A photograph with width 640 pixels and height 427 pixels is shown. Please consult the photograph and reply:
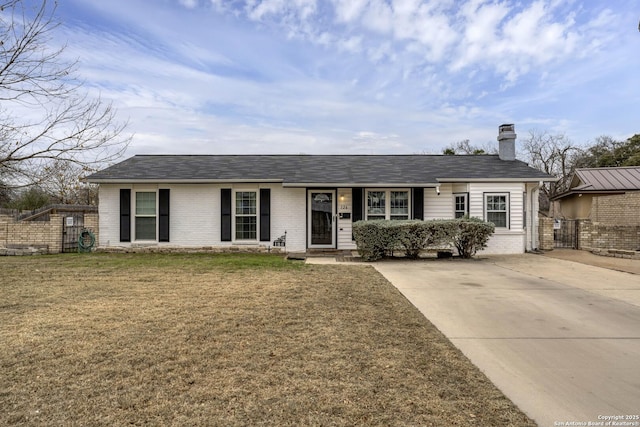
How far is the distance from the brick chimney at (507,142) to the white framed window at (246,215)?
10104 millimetres

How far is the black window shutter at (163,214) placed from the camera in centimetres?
1313

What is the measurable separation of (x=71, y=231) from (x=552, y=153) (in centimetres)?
4088

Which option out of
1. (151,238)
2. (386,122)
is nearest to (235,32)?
(151,238)

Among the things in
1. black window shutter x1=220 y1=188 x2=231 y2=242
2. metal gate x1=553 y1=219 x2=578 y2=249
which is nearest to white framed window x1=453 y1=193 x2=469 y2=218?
metal gate x1=553 y1=219 x2=578 y2=249

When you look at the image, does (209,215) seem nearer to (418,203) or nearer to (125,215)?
(125,215)

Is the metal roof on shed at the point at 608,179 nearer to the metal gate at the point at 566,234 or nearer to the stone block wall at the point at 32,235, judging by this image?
the metal gate at the point at 566,234

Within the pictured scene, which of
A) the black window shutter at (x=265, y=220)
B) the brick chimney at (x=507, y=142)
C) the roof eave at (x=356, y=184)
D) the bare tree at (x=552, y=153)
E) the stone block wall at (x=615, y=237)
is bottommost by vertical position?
the stone block wall at (x=615, y=237)

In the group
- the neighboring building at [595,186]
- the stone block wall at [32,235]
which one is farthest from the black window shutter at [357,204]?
the neighboring building at [595,186]

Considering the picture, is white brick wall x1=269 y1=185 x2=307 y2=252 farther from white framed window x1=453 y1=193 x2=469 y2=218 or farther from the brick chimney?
the brick chimney

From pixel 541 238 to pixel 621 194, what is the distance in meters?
6.44

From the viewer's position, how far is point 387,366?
3.32 metres

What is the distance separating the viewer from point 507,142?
15.0 metres

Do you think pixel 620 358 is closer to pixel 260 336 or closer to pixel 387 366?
pixel 387 366

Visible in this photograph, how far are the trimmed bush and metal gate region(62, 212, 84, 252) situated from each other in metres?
10.2
